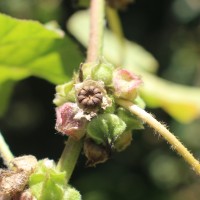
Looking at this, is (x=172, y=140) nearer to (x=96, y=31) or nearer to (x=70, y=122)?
(x=70, y=122)

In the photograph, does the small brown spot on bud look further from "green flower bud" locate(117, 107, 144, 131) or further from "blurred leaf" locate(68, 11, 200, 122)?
"blurred leaf" locate(68, 11, 200, 122)

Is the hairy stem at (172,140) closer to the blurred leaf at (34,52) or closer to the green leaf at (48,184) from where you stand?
the green leaf at (48,184)

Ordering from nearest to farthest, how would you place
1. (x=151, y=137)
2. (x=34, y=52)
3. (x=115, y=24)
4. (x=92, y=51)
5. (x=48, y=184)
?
(x=48, y=184), (x=92, y=51), (x=34, y=52), (x=115, y=24), (x=151, y=137)

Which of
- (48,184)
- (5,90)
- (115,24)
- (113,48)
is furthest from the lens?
(113,48)

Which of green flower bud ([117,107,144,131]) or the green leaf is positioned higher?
green flower bud ([117,107,144,131])

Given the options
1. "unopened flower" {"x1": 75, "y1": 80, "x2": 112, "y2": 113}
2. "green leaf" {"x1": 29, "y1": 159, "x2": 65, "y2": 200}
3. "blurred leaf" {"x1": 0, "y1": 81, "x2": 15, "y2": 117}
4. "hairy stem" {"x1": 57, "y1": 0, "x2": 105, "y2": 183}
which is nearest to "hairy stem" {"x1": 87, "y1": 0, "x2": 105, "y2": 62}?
"hairy stem" {"x1": 57, "y1": 0, "x2": 105, "y2": 183}

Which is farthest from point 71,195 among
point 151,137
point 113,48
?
point 151,137
